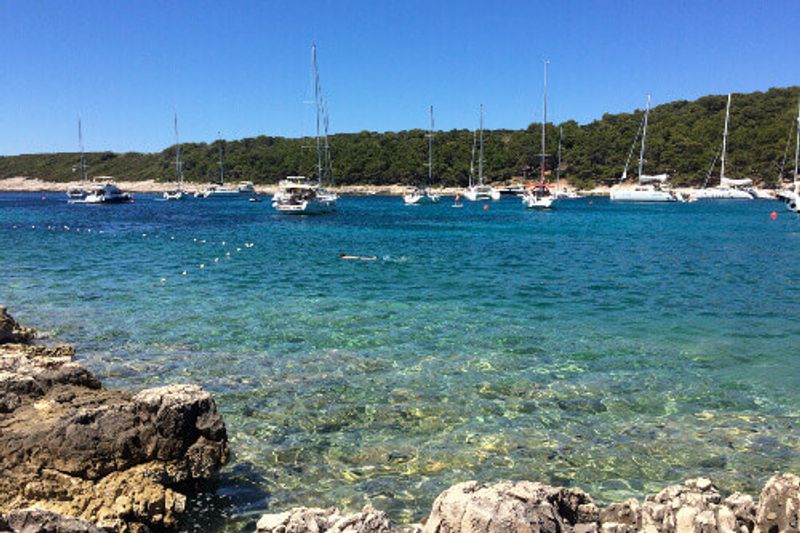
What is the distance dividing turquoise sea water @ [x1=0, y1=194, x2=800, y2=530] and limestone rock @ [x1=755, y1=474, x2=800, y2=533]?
2.09 meters

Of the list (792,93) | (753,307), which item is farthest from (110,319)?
(792,93)

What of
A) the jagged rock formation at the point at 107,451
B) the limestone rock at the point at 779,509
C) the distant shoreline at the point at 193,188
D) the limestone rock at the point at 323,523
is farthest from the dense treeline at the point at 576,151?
the limestone rock at the point at 779,509

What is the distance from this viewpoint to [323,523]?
4.52 m

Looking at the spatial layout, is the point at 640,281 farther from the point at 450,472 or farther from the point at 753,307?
the point at 450,472

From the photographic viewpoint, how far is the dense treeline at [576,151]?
4414 inches

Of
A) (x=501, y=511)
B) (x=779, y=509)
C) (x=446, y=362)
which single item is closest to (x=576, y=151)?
(x=446, y=362)

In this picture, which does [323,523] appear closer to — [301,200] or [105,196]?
[301,200]

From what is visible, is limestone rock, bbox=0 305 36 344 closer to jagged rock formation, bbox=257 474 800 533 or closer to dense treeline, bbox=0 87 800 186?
jagged rock formation, bbox=257 474 800 533

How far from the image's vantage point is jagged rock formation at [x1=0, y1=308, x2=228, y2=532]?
19.1 feet

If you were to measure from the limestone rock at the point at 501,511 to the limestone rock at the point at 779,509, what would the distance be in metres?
1.34

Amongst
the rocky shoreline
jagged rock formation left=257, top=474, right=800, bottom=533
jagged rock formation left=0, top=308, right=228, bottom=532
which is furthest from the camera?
jagged rock formation left=0, top=308, right=228, bottom=532

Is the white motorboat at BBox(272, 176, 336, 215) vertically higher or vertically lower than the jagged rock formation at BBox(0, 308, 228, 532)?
higher

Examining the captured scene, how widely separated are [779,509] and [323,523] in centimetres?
362

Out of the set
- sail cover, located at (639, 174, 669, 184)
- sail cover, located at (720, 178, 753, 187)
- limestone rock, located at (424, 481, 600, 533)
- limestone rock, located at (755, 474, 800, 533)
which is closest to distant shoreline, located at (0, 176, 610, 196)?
sail cover, located at (639, 174, 669, 184)
